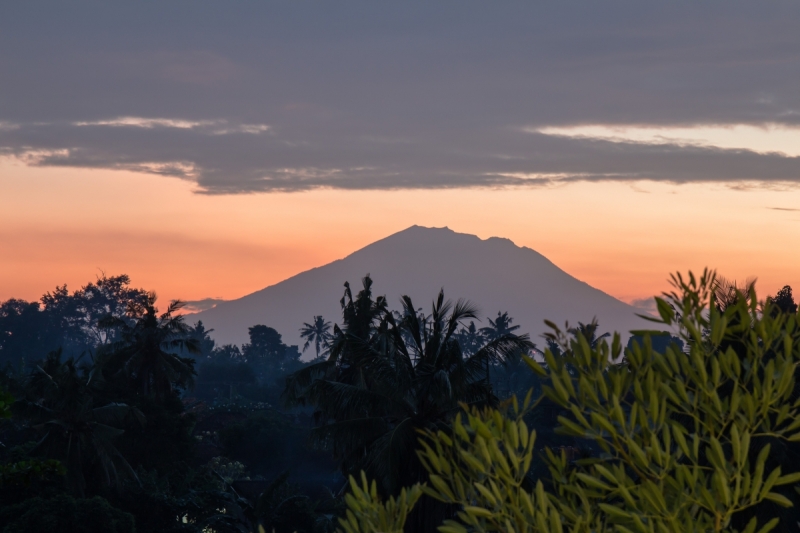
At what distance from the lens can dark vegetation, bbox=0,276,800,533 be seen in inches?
916

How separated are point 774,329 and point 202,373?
392 feet

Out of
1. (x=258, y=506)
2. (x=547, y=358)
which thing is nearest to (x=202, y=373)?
(x=258, y=506)

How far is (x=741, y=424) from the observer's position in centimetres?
791

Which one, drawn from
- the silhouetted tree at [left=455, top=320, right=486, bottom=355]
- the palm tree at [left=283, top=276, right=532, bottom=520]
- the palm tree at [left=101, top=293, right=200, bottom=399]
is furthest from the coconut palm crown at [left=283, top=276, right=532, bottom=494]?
the silhouetted tree at [left=455, top=320, right=486, bottom=355]

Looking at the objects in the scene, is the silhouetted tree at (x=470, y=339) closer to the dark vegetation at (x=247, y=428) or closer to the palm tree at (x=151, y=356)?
the dark vegetation at (x=247, y=428)

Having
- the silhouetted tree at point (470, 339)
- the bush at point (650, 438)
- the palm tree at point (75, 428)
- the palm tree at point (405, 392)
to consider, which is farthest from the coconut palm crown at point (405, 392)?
the silhouetted tree at point (470, 339)

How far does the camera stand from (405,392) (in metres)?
24.0

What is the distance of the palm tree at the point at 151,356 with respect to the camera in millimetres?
44984

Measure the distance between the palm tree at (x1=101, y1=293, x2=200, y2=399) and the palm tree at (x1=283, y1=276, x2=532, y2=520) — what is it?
66.7ft

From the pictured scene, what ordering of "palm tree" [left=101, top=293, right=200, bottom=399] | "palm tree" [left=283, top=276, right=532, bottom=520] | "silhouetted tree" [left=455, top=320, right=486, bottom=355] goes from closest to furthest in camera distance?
"palm tree" [left=283, top=276, right=532, bottom=520], "palm tree" [left=101, top=293, right=200, bottom=399], "silhouetted tree" [left=455, top=320, right=486, bottom=355]

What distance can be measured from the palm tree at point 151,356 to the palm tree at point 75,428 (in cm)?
773

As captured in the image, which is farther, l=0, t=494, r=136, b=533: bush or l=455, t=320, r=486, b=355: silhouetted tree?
l=455, t=320, r=486, b=355: silhouetted tree

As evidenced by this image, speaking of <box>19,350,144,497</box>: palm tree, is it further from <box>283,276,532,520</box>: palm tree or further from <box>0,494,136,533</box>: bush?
<box>283,276,532,520</box>: palm tree

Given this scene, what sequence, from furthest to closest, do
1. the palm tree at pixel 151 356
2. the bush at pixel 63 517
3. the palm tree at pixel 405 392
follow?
the palm tree at pixel 151 356, the bush at pixel 63 517, the palm tree at pixel 405 392
